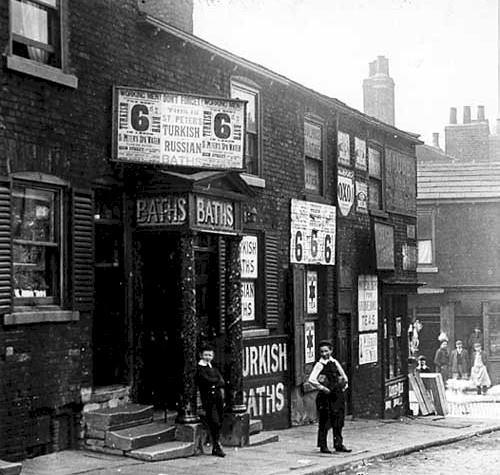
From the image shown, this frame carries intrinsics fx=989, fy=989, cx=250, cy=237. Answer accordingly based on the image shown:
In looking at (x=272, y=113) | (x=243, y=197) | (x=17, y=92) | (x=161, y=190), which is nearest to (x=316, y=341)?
(x=272, y=113)

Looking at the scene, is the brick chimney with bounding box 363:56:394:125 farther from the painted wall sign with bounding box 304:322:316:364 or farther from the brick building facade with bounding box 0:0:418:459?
the painted wall sign with bounding box 304:322:316:364

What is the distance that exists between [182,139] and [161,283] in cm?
198

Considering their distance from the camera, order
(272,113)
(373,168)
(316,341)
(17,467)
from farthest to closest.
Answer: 1. (373,168)
2. (316,341)
3. (272,113)
4. (17,467)

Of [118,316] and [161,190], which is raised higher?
[161,190]

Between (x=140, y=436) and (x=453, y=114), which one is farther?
(x=453, y=114)

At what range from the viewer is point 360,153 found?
2112 cm

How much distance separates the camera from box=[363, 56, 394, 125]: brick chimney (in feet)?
117

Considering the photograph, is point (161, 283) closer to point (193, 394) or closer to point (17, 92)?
point (193, 394)

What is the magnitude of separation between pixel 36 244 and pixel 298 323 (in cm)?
739

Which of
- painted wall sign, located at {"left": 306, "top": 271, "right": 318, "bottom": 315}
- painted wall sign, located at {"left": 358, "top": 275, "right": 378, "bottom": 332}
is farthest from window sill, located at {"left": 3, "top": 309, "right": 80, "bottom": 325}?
painted wall sign, located at {"left": 358, "top": 275, "right": 378, "bottom": 332}

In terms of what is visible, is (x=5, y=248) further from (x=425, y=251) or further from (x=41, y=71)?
(x=425, y=251)

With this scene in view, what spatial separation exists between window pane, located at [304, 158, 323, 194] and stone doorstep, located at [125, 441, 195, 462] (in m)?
7.49

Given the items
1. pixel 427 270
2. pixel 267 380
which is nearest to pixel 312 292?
pixel 267 380

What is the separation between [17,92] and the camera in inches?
438
